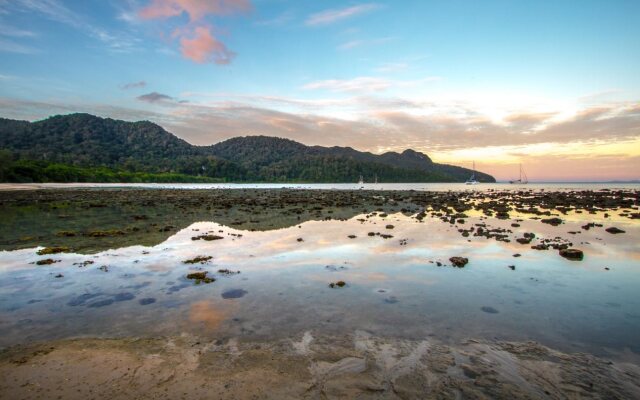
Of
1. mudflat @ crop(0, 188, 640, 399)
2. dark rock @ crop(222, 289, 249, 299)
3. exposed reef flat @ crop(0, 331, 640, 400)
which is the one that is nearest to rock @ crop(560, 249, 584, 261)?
mudflat @ crop(0, 188, 640, 399)

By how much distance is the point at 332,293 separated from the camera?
34.4 ft

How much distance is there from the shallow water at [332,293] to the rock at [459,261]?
0.27 meters

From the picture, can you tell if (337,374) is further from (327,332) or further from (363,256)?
(363,256)

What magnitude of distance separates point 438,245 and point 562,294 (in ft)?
26.7

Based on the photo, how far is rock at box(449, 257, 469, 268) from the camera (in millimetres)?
13943

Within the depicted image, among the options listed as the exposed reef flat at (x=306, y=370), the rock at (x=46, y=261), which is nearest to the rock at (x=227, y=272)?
the exposed reef flat at (x=306, y=370)

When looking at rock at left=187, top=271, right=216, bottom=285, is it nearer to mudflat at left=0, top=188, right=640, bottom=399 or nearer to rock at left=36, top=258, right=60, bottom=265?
mudflat at left=0, top=188, right=640, bottom=399

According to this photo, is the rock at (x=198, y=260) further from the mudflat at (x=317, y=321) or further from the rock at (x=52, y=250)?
the rock at (x=52, y=250)

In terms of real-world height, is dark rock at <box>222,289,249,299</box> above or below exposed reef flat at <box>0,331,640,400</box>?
below

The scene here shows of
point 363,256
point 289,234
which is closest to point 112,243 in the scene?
point 289,234

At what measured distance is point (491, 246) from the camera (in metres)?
18.0

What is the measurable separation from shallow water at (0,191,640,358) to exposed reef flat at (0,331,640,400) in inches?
22.3

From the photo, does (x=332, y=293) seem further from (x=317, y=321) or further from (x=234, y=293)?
(x=234, y=293)

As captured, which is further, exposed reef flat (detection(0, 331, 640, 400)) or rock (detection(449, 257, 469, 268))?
rock (detection(449, 257, 469, 268))
